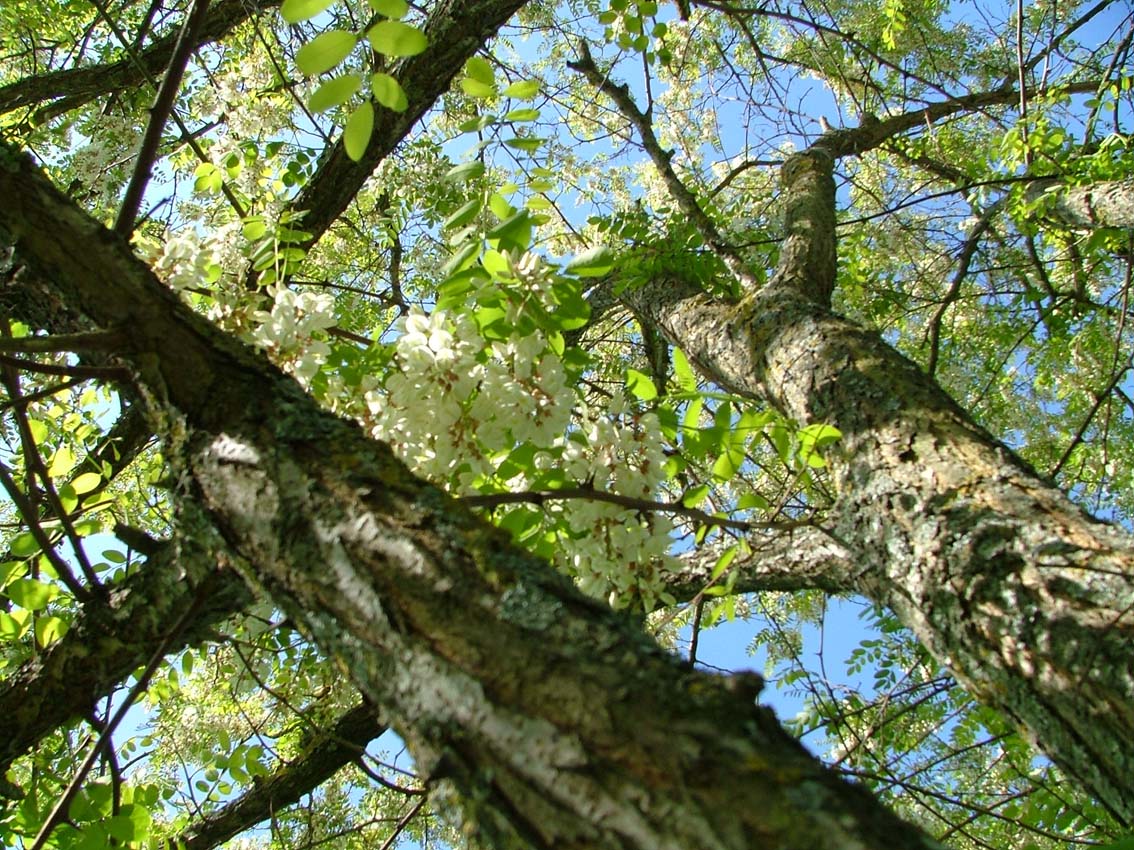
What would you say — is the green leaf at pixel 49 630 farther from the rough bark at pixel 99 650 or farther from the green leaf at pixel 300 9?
the green leaf at pixel 300 9

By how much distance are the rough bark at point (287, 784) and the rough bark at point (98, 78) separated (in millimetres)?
2541

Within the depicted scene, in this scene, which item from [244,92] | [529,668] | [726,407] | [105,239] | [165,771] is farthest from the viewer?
[165,771]

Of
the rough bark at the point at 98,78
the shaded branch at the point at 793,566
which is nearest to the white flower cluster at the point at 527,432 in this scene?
the shaded branch at the point at 793,566

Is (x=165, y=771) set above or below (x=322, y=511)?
above

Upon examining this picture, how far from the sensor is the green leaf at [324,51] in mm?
942

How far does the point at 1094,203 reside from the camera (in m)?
3.45

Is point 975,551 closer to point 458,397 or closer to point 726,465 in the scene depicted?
point 726,465

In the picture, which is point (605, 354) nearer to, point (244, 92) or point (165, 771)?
point (244, 92)

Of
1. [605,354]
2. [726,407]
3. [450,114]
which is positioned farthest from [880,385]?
[450,114]

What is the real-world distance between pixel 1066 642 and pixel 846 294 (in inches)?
146

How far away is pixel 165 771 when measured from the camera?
14.3 feet

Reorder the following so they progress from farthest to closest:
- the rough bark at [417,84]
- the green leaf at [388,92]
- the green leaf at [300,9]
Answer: the rough bark at [417,84] → the green leaf at [388,92] → the green leaf at [300,9]

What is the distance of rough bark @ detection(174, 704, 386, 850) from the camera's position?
2.88m

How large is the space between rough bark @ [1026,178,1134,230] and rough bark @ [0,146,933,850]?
3.14m
